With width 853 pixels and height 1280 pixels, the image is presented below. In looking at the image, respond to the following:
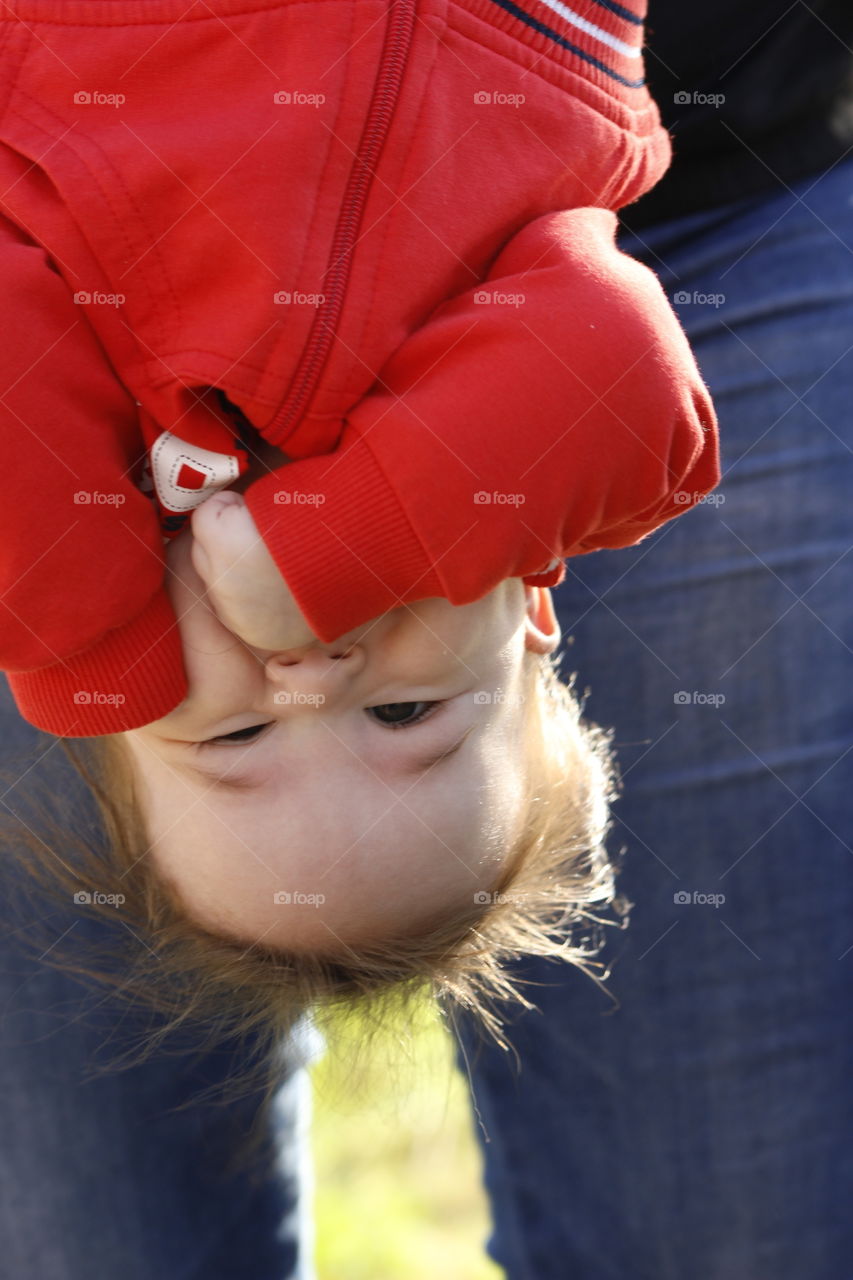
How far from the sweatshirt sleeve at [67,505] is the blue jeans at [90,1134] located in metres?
0.46

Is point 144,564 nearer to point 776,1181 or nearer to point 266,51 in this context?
point 266,51

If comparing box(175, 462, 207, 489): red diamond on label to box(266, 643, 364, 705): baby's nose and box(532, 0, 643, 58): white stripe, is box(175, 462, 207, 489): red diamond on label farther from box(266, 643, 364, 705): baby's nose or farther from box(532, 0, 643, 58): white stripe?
box(532, 0, 643, 58): white stripe

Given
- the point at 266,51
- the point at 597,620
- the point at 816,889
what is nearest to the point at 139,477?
the point at 266,51

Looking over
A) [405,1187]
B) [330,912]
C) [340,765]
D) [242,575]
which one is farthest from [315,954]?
[405,1187]

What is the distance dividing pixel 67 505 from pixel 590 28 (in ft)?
2.01

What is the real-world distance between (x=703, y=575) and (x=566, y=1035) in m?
0.59

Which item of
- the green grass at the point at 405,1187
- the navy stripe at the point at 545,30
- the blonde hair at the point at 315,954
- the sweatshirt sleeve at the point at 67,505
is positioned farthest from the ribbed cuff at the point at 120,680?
the green grass at the point at 405,1187

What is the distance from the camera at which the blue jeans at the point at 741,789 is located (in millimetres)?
1544

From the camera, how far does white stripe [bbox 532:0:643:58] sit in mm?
1150

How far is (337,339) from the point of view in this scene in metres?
1.07

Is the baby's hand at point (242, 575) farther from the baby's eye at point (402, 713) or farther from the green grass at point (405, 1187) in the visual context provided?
the green grass at point (405, 1187)

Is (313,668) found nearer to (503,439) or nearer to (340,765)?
(340,765)

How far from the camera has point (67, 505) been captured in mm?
1066

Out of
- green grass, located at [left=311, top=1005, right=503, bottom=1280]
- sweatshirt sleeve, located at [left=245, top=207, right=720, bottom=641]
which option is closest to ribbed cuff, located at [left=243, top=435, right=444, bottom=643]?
sweatshirt sleeve, located at [left=245, top=207, right=720, bottom=641]
